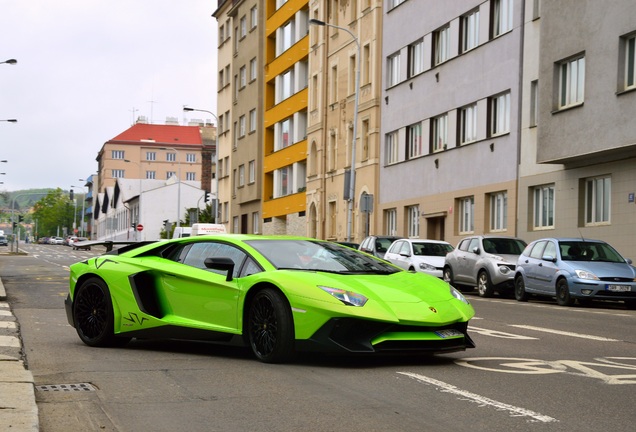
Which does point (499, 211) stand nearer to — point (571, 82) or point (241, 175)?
point (571, 82)

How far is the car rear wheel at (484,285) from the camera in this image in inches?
1066

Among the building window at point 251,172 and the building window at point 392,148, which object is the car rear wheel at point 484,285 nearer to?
the building window at point 392,148

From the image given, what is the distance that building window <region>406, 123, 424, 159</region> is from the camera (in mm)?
44000

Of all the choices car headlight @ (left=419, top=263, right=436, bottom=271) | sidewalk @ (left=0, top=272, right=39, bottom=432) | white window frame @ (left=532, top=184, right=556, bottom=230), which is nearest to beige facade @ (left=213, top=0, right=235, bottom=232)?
white window frame @ (left=532, top=184, right=556, bottom=230)

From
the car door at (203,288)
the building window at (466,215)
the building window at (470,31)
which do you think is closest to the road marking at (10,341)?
the car door at (203,288)

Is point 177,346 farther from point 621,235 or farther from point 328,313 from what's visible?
point 621,235

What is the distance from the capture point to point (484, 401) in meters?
7.42

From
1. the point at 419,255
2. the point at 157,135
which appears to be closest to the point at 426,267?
the point at 419,255

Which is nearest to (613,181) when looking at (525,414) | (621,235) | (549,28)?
(621,235)

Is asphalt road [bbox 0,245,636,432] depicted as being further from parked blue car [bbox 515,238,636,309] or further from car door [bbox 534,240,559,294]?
car door [bbox 534,240,559,294]

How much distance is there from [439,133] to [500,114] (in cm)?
541

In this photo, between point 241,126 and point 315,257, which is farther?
point 241,126

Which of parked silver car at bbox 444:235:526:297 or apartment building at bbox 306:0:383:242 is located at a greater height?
apartment building at bbox 306:0:383:242

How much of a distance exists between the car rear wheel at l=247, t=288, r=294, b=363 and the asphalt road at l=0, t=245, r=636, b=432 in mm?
127
